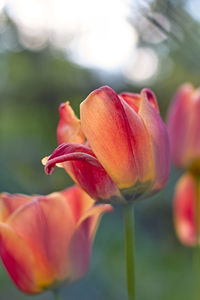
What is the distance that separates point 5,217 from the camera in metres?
0.34

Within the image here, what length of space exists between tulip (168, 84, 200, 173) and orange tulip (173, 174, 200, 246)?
0.08ft

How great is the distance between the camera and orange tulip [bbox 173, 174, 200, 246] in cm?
55

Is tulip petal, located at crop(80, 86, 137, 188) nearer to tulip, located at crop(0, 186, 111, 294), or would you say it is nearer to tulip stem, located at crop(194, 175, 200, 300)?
tulip, located at crop(0, 186, 111, 294)

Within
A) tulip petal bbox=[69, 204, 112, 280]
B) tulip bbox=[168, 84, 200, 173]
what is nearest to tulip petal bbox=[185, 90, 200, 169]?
tulip bbox=[168, 84, 200, 173]

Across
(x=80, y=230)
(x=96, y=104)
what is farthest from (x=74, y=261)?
(x=96, y=104)

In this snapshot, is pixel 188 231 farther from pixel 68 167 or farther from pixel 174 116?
pixel 68 167

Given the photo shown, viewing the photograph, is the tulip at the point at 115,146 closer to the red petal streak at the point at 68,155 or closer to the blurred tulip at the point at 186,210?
the red petal streak at the point at 68,155

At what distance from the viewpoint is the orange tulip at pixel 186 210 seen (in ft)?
1.79

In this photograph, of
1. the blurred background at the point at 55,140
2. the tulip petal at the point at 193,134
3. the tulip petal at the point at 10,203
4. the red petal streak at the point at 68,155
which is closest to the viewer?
the red petal streak at the point at 68,155

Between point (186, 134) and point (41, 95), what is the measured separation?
1.63m

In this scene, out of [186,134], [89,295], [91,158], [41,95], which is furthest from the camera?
[41,95]

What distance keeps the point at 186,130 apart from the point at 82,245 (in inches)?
9.4

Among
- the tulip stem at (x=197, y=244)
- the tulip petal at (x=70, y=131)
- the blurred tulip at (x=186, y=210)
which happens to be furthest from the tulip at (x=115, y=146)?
the blurred tulip at (x=186, y=210)

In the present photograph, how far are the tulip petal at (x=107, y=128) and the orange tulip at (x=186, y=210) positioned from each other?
0.30 metres
